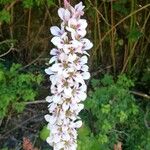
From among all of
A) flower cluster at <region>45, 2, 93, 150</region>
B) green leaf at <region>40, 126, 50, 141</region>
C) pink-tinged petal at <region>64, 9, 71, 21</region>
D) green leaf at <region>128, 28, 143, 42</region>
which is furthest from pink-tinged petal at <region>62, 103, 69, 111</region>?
green leaf at <region>128, 28, 143, 42</region>

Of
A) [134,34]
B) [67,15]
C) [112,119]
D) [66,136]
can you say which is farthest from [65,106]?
[134,34]

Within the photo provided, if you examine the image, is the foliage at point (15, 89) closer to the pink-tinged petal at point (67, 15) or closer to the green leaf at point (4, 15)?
the green leaf at point (4, 15)

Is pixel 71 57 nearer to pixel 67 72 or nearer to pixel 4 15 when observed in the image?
pixel 67 72

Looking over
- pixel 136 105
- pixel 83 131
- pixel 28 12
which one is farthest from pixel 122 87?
pixel 28 12

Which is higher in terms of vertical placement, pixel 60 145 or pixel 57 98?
pixel 57 98

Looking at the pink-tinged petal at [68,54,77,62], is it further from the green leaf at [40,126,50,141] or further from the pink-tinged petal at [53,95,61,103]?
the green leaf at [40,126,50,141]

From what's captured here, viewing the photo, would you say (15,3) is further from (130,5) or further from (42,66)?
(130,5)

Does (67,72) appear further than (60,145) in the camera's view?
No
